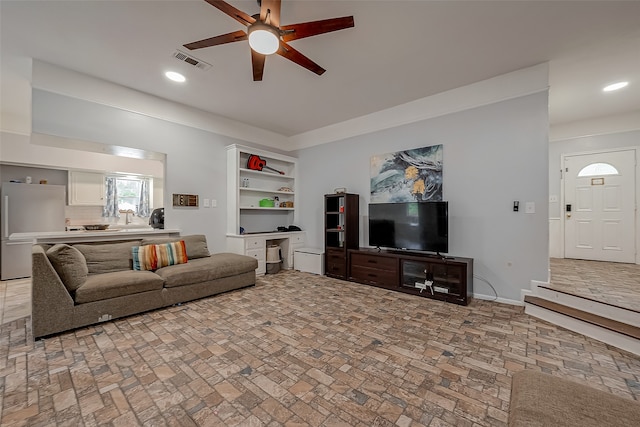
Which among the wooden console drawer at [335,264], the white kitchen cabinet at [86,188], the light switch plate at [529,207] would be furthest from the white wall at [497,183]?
the white kitchen cabinet at [86,188]

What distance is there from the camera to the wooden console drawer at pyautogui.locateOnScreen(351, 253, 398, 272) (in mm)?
3798

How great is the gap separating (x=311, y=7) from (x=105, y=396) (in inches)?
127

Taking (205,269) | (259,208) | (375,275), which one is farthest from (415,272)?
(259,208)

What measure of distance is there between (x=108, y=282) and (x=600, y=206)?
7778 millimetres

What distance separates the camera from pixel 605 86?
3.58 m

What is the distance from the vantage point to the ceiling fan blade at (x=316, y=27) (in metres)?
1.93

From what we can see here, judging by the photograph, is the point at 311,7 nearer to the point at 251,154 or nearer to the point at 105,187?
the point at 251,154

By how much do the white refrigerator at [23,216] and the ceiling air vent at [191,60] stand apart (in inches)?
156

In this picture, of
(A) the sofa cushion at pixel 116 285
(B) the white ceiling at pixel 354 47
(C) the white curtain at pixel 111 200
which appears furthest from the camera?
(C) the white curtain at pixel 111 200

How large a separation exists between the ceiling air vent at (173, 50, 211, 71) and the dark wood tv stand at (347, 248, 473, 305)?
131 inches

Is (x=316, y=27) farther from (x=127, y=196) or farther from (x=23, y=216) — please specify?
(x=127, y=196)

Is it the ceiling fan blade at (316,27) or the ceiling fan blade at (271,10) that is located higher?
the ceiling fan blade at (271,10)

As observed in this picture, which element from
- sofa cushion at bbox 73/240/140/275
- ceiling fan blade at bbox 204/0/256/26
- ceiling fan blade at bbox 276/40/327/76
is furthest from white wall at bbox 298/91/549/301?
sofa cushion at bbox 73/240/140/275

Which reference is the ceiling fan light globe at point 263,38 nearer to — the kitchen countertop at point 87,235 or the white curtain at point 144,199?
the kitchen countertop at point 87,235
